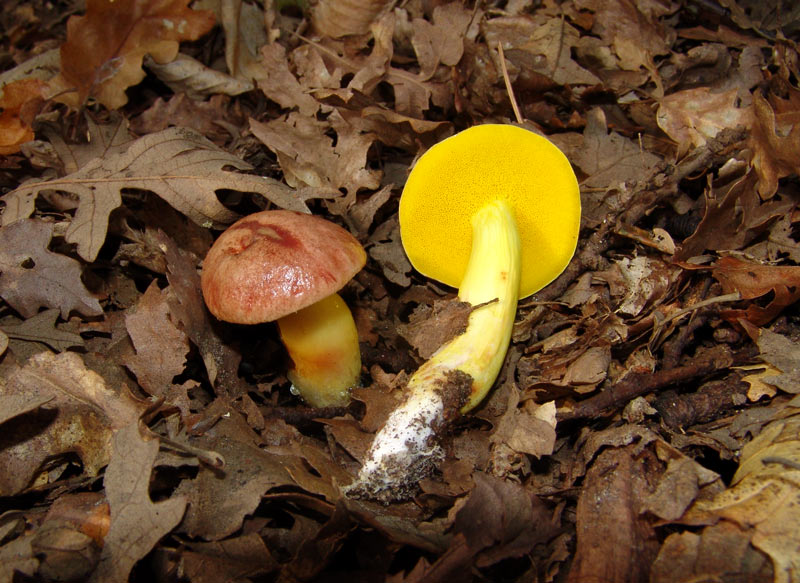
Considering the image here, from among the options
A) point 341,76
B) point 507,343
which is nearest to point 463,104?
point 341,76

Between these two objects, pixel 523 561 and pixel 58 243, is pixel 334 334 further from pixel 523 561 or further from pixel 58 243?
pixel 58 243

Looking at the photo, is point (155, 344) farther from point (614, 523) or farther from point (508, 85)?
point (508, 85)

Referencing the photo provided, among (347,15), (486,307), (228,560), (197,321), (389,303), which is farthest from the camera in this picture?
(347,15)

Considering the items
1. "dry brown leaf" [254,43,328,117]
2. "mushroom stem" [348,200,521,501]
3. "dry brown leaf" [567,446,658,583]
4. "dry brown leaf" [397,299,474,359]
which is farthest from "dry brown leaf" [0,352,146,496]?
"dry brown leaf" [254,43,328,117]

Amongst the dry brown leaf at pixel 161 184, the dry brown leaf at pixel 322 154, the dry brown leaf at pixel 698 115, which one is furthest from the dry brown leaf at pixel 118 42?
the dry brown leaf at pixel 698 115

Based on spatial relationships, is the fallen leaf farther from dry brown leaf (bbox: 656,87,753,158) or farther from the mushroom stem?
dry brown leaf (bbox: 656,87,753,158)

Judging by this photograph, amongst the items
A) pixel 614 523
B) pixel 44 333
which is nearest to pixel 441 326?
pixel 614 523
